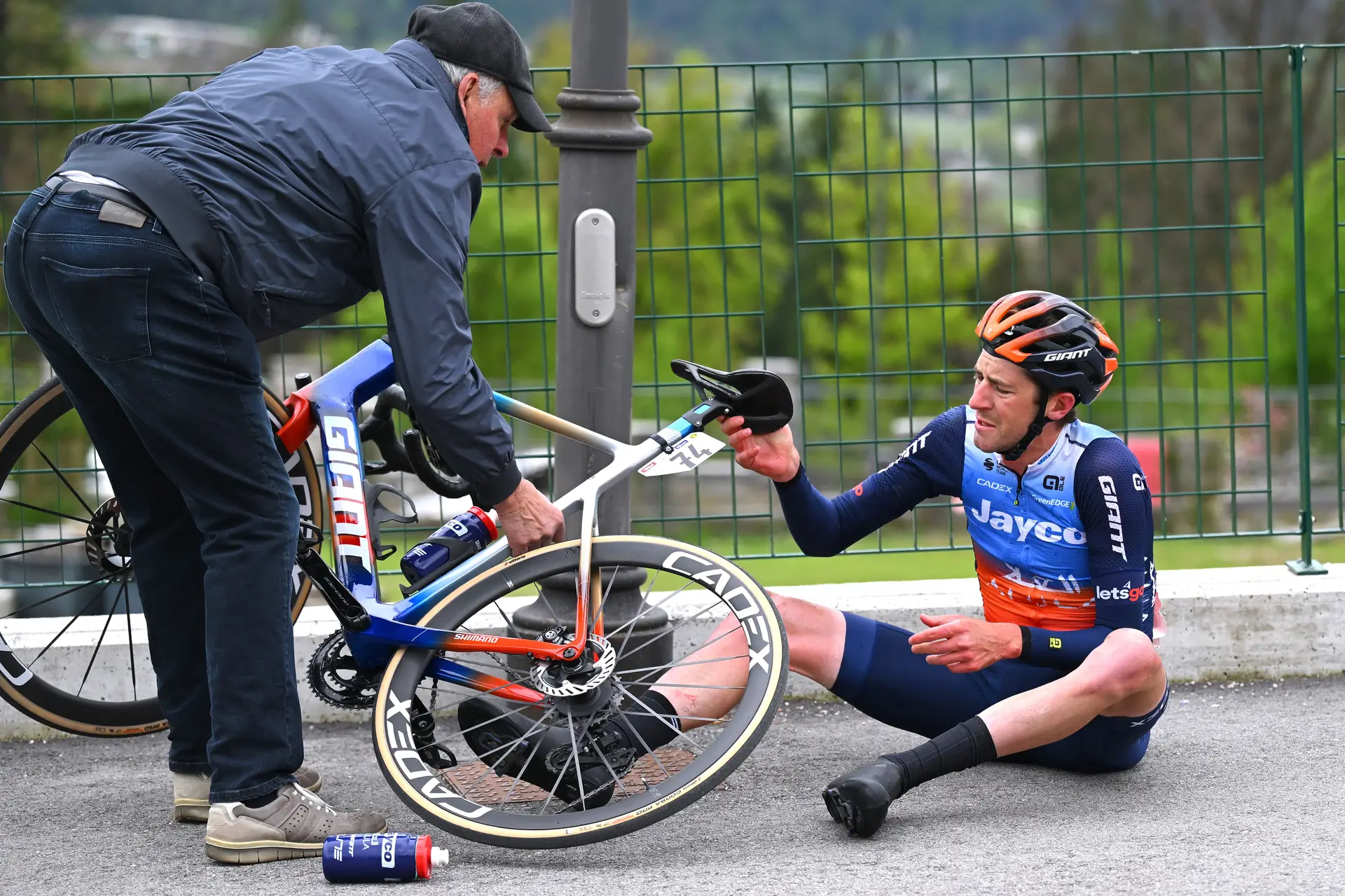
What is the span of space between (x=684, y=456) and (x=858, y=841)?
41.4 inches

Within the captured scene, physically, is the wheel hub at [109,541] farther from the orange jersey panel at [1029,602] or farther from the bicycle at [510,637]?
the orange jersey panel at [1029,602]

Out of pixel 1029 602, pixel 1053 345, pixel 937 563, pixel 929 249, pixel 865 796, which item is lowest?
pixel 937 563

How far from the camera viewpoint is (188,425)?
3.25 meters

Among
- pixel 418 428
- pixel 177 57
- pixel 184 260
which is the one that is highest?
pixel 177 57

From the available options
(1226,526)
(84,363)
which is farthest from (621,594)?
(1226,526)

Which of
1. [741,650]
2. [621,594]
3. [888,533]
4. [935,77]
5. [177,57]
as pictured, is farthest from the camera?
[177,57]

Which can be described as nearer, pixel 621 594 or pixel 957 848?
pixel 957 848

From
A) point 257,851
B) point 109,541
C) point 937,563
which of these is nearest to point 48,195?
point 109,541

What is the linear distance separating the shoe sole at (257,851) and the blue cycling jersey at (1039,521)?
1.52 metres

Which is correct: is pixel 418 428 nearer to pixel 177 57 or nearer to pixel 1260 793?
pixel 1260 793

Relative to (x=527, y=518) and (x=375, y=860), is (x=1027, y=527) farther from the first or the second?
(x=375, y=860)

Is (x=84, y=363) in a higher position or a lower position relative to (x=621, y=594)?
higher

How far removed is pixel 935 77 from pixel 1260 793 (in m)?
2.65

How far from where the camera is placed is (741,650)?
12.2 ft
